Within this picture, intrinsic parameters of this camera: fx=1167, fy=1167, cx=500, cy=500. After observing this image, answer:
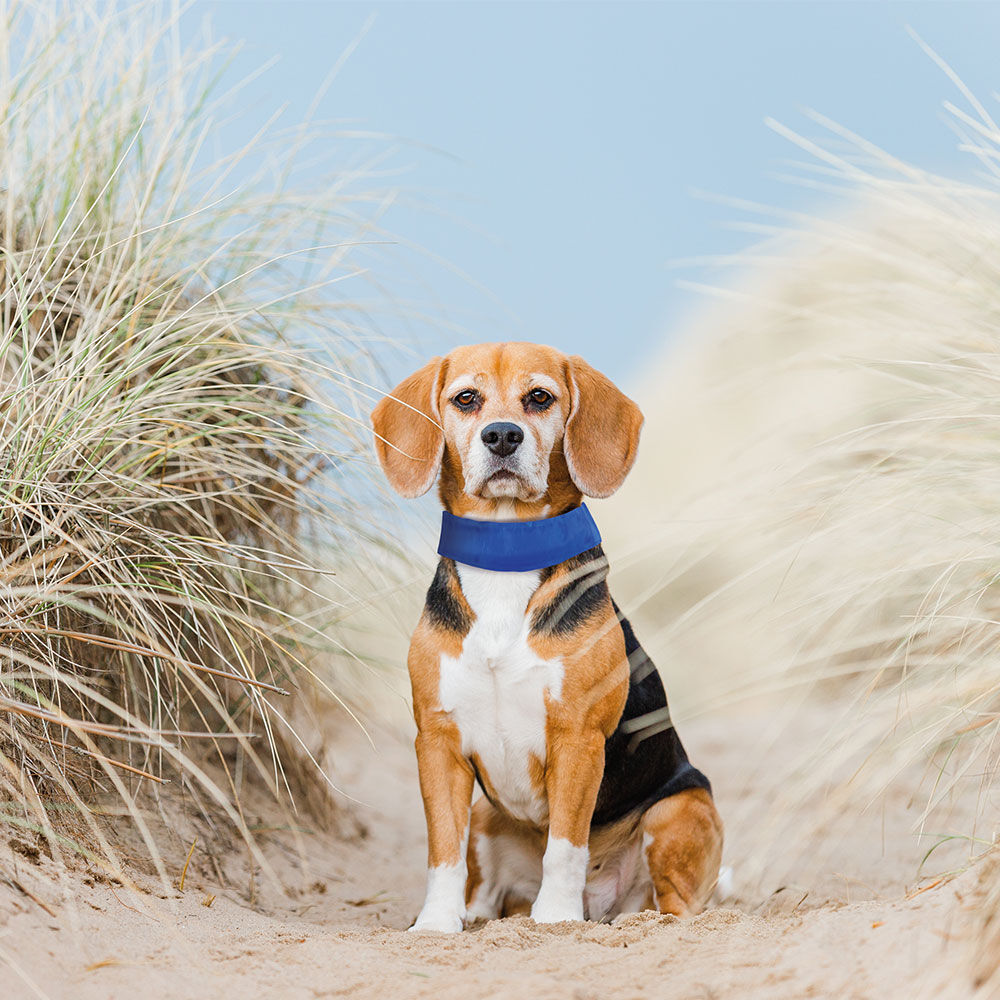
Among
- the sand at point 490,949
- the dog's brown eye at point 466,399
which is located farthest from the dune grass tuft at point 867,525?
the dog's brown eye at point 466,399

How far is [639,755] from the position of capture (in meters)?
3.15

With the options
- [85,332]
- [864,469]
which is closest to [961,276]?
[864,469]

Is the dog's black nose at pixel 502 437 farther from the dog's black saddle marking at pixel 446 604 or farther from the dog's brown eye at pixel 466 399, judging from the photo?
the dog's black saddle marking at pixel 446 604

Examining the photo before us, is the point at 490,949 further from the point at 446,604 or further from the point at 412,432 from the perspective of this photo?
the point at 412,432

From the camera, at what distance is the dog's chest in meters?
2.89

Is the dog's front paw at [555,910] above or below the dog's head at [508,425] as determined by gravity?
below

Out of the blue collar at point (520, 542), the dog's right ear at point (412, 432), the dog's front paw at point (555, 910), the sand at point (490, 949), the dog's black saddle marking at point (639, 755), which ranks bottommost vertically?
the dog's front paw at point (555, 910)

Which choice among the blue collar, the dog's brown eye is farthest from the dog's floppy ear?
the dog's brown eye

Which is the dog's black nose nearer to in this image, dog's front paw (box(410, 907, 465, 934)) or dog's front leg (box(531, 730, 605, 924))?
dog's front leg (box(531, 730, 605, 924))

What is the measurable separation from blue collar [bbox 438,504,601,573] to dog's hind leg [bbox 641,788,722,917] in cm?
77

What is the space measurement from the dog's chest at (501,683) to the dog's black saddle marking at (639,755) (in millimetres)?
256

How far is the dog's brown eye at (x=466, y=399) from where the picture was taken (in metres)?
2.96

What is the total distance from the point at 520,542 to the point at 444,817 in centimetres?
71

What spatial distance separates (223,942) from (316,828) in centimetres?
165
